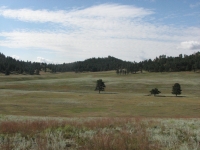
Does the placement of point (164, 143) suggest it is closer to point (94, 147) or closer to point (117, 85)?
point (94, 147)

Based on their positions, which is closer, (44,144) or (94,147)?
(94,147)

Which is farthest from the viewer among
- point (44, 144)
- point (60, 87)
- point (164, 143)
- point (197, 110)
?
point (60, 87)

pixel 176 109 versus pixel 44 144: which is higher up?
pixel 44 144

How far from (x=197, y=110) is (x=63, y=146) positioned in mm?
48716

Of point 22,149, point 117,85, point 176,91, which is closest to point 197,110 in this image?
point 176,91

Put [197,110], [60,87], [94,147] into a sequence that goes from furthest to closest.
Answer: [60,87], [197,110], [94,147]

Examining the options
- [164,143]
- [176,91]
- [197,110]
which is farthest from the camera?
[176,91]

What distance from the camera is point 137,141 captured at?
8344 mm

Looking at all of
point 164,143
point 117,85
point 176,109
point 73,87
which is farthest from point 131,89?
point 164,143

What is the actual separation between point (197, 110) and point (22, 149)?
4963 centimetres

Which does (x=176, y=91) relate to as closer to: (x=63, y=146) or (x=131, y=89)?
(x=131, y=89)

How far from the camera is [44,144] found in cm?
791

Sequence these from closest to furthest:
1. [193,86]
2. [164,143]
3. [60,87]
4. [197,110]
Result: [164,143] → [197,110] → [193,86] → [60,87]

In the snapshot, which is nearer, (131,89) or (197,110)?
(197,110)
